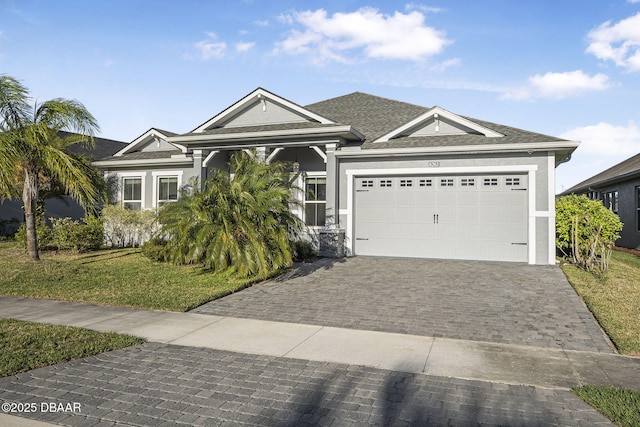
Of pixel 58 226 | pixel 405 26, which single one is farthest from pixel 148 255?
pixel 405 26

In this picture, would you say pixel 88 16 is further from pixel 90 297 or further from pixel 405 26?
pixel 405 26

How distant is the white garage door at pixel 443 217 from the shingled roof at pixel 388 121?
1094mm

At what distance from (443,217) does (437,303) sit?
19.4 feet

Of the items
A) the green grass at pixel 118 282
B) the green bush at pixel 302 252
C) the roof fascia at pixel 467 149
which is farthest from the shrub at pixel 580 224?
the green grass at pixel 118 282

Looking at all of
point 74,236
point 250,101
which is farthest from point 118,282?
point 250,101

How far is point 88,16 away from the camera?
11383 mm

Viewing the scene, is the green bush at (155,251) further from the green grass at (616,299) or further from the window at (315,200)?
the green grass at (616,299)

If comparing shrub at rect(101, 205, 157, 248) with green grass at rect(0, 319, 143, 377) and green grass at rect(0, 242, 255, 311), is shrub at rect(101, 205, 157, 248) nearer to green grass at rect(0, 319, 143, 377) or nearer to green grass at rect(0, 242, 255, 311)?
green grass at rect(0, 242, 255, 311)

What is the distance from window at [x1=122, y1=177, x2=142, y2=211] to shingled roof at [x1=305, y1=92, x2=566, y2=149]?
Result: 836 centimetres

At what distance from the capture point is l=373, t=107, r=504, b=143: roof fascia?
13.1 metres

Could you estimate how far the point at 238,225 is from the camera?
9703mm

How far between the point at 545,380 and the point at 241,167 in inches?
322

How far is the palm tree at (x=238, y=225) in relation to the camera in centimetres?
964

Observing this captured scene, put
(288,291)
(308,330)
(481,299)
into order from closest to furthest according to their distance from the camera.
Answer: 1. (308,330)
2. (481,299)
3. (288,291)
